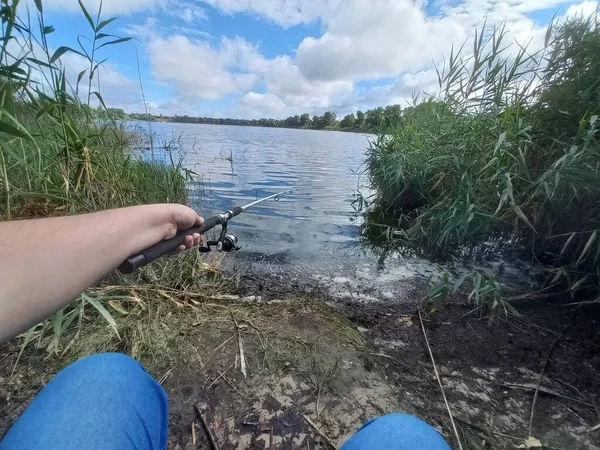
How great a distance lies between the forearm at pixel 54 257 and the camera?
0.73 meters

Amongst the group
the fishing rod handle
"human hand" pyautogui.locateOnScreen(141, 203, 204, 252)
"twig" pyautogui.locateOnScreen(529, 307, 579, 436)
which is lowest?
"twig" pyautogui.locateOnScreen(529, 307, 579, 436)

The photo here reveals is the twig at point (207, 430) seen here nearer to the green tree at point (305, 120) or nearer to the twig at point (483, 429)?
the twig at point (483, 429)

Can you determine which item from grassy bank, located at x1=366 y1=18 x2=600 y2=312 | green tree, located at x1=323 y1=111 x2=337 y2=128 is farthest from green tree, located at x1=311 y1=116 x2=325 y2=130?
grassy bank, located at x1=366 y1=18 x2=600 y2=312

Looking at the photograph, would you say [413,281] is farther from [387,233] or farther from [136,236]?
[136,236]

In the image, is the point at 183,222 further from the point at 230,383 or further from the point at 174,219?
the point at 230,383

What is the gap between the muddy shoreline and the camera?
1.49m

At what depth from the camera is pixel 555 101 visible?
3289mm

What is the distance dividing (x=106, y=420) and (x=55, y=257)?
1.45 feet

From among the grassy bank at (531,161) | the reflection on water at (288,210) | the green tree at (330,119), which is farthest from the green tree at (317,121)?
the grassy bank at (531,161)

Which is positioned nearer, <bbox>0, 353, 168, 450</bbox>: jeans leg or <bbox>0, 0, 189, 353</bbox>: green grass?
<bbox>0, 353, 168, 450</bbox>: jeans leg

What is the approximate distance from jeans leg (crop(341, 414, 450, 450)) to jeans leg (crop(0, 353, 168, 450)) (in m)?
0.58

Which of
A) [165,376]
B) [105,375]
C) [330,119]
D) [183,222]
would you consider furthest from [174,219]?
[330,119]

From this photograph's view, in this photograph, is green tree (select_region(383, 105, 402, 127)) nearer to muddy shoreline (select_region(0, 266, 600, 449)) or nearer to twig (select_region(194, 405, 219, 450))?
muddy shoreline (select_region(0, 266, 600, 449))

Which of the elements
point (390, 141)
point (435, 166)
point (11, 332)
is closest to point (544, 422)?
point (11, 332)
